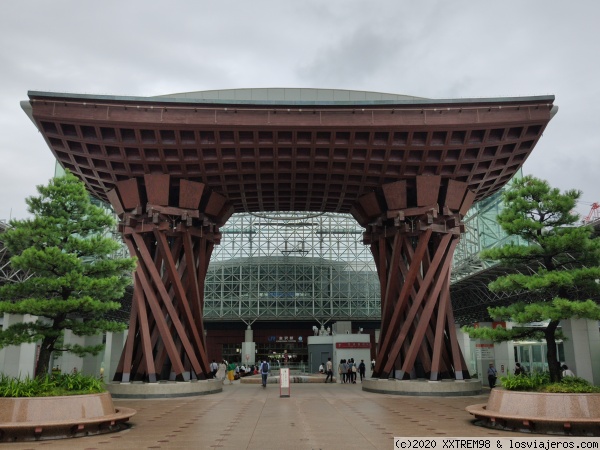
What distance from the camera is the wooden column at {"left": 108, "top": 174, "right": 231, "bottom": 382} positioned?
22.4m

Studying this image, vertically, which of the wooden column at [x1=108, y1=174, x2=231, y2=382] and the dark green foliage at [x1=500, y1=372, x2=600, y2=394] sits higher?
the wooden column at [x1=108, y1=174, x2=231, y2=382]

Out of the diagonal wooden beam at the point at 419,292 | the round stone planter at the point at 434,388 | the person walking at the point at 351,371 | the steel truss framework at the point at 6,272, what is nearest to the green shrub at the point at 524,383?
the round stone planter at the point at 434,388

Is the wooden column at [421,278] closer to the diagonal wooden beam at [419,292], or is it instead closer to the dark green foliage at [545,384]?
the diagonal wooden beam at [419,292]

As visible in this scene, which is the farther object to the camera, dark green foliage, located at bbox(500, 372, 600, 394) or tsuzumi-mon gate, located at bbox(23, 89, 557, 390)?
tsuzumi-mon gate, located at bbox(23, 89, 557, 390)

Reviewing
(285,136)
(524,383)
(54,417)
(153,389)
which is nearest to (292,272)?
(285,136)

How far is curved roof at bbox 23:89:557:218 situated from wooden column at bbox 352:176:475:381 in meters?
0.86

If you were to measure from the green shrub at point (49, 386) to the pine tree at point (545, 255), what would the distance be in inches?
406

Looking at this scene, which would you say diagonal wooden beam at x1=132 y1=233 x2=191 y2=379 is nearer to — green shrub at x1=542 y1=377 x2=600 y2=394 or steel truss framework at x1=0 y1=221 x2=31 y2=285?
steel truss framework at x1=0 y1=221 x2=31 y2=285

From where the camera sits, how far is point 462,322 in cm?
5447

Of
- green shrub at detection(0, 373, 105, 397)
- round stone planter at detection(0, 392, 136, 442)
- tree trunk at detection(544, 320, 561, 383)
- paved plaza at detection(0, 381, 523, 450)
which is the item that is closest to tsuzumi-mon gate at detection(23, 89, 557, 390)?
paved plaza at detection(0, 381, 523, 450)

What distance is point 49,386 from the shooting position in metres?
11.9

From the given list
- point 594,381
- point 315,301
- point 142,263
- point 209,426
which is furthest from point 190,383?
point 315,301

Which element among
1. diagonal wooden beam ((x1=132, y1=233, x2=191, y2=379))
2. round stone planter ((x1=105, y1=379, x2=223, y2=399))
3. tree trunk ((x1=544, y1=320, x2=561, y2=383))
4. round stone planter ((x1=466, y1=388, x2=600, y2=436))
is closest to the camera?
round stone planter ((x1=466, y1=388, x2=600, y2=436))

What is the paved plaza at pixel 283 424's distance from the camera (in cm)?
1014
